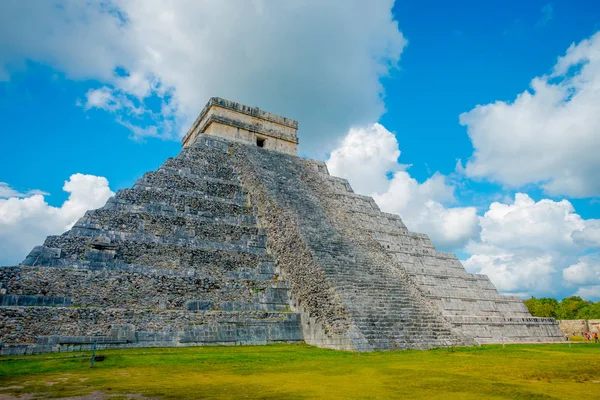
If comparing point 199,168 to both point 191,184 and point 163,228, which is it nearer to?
point 191,184

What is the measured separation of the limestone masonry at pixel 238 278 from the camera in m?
10.2

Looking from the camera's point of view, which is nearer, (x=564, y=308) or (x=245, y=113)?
(x=245, y=113)

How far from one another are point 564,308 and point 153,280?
42490 mm

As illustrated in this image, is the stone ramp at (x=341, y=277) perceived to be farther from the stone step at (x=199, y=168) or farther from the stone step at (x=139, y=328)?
the stone step at (x=139, y=328)

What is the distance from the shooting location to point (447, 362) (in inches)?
327

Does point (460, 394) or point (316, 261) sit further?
point (316, 261)

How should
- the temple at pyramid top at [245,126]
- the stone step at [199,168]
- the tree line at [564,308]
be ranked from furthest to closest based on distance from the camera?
1. the tree line at [564,308]
2. the temple at pyramid top at [245,126]
3. the stone step at [199,168]

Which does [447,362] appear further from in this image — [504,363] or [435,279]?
[435,279]

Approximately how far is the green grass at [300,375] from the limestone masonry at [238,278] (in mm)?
1002

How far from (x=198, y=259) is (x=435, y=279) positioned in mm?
9072

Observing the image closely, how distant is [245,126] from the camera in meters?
21.6

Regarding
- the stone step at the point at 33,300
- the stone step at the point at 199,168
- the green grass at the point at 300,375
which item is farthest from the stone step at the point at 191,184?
the green grass at the point at 300,375

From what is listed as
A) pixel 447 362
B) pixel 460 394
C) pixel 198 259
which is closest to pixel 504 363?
pixel 447 362

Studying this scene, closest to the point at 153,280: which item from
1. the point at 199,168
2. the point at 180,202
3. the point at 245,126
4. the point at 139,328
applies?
the point at 139,328
